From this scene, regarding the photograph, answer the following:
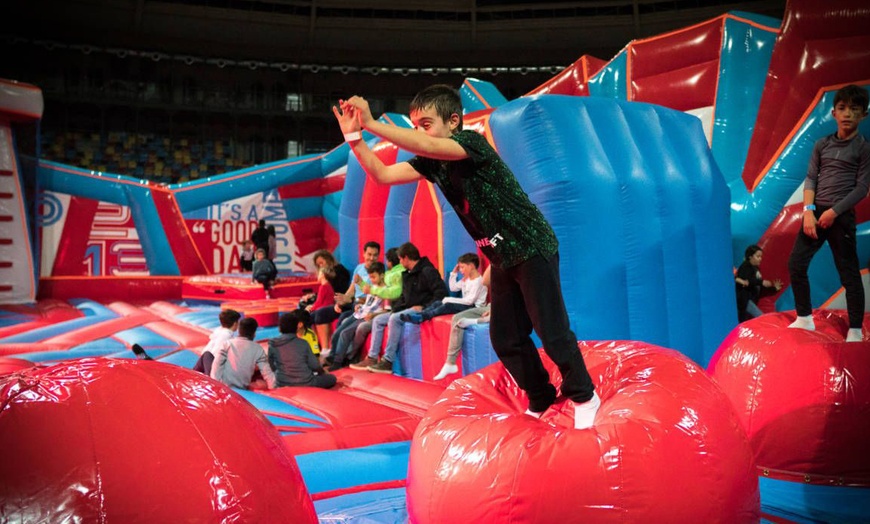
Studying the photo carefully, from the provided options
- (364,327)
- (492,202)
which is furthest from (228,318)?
(492,202)

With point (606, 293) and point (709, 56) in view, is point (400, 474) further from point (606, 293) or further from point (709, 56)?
point (709, 56)

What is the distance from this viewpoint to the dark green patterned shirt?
2107mm

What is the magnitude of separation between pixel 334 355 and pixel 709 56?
14.9ft

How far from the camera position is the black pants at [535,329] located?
2139 mm

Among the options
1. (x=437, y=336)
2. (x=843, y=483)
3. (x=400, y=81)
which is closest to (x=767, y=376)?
(x=843, y=483)

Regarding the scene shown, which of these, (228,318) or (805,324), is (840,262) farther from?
(228,318)

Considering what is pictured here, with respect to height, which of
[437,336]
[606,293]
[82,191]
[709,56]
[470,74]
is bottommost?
[437,336]

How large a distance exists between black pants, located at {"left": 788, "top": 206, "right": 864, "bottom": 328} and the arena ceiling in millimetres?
15128

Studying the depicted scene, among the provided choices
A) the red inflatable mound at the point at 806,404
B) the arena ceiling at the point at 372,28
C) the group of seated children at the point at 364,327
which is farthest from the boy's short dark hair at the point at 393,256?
the arena ceiling at the point at 372,28

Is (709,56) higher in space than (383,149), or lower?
higher

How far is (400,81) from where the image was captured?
→ 19391mm

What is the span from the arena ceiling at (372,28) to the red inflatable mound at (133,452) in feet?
56.9

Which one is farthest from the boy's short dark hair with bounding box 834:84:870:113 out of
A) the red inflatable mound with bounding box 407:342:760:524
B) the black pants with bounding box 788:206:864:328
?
the red inflatable mound with bounding box 407:342:760:524

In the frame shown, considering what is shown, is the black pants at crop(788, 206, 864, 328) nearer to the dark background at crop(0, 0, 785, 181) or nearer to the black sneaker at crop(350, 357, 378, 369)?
the black sneaker at crop(350, 357, 378, 369)
